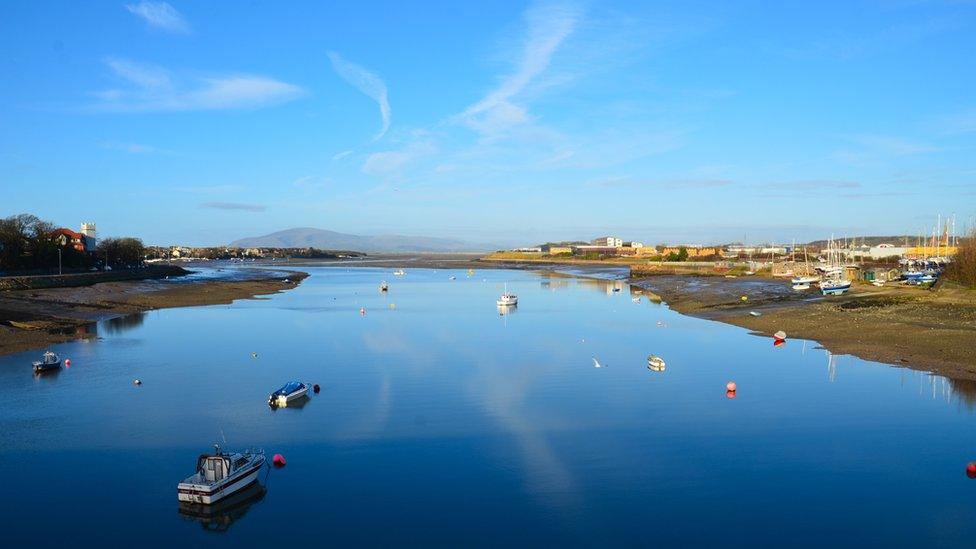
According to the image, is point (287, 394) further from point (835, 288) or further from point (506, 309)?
point (835, 288)

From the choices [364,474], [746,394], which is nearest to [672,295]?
[746,394]

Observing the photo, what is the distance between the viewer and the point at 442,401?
65.9ft

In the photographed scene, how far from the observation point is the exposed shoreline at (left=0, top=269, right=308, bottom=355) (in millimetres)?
33281

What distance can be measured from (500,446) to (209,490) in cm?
594

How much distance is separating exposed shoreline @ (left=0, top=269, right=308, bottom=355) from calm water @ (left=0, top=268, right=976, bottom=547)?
6.41 m

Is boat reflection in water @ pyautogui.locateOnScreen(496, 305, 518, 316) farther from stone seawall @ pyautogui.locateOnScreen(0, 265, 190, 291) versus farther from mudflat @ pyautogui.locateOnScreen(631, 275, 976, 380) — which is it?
stone seawall @ pyautogui.locateOnScreen(0, 265, 190, 291)

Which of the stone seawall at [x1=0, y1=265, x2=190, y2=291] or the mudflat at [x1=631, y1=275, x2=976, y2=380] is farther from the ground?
the stone seawall at [x1=0, y1=265, x2=190, y2=291]

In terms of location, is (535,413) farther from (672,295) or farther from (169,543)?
(672,295)

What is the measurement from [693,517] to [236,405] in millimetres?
12624

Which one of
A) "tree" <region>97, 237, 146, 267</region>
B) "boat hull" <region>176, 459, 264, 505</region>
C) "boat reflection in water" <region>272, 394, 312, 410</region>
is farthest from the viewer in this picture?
"tree" <region>97, 237, 146, 267</region>

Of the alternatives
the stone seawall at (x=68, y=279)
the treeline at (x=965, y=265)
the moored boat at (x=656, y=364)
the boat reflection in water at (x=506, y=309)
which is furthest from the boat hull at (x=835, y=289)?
the stone seawall at (x=68, y=279)

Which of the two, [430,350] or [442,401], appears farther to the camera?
[430,350]

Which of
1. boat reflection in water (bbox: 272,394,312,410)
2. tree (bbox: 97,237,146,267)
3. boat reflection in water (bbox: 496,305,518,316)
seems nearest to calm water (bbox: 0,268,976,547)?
boat reflection in water (bbox: 272,394,312,410)

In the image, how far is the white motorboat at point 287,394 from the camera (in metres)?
19.6
